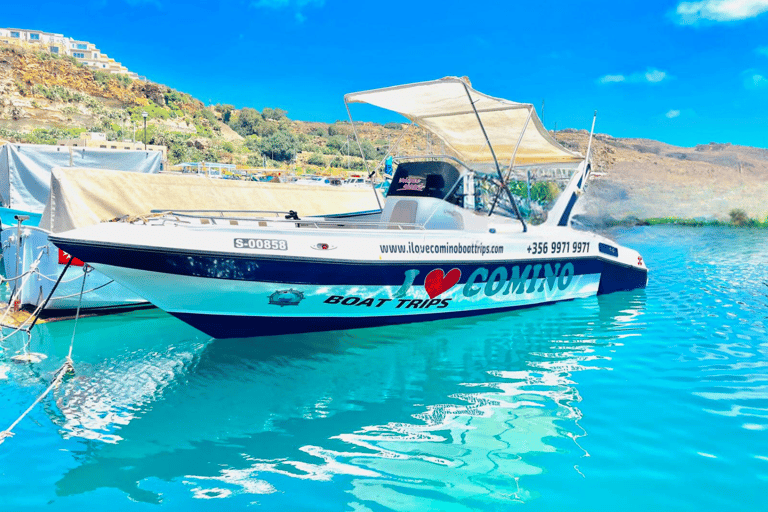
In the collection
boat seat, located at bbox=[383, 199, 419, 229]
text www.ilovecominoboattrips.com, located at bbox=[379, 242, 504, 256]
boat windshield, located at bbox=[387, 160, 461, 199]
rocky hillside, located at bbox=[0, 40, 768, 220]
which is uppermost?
rocky hillside, located at bbox=[0, 40, 768, 220]

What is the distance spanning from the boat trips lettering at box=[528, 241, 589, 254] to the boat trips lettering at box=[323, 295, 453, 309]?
1.79m

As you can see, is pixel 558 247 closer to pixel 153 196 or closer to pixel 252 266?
pixel 252 266

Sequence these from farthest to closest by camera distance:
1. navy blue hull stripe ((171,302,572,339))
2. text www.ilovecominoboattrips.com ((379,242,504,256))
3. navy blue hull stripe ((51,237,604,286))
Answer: text www.ilovecominoboattrips.com ((379,242,504,256)) → navy blue hull stripe ((171,302,572,339)) → navy blue hull stripe ((51,237,604,286))

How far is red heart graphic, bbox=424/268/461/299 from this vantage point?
7.27m

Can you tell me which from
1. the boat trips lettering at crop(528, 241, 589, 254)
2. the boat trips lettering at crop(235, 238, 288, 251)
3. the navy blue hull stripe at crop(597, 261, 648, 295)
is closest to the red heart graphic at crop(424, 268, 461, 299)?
the boat trips lettering at crop(528, 241, 589, 254)

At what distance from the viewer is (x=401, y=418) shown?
5.03 m

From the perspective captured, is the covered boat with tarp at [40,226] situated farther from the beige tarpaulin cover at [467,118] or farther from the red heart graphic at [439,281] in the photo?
the beige tarpaulin cover at [467,118]

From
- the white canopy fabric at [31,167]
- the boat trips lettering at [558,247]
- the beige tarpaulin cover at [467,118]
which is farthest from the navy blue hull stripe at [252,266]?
the white canopy fabric at [31,167]

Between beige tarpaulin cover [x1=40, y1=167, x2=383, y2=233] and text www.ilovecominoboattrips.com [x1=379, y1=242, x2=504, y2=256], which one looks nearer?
text www.ilovecominoboattrips.com [x1=379, y1=242, x2=504, y2=256]

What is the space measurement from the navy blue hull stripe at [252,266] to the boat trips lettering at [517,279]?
751mm

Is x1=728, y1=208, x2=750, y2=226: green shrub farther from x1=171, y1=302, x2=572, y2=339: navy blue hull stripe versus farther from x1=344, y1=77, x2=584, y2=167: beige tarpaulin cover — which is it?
x1=171, y1=302, x2=572, y2=339: navy blue hull stripe

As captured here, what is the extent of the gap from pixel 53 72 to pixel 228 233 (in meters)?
92.2

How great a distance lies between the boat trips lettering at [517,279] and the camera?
25.7ft

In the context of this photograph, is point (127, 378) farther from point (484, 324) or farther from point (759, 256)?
point (759, 256)
